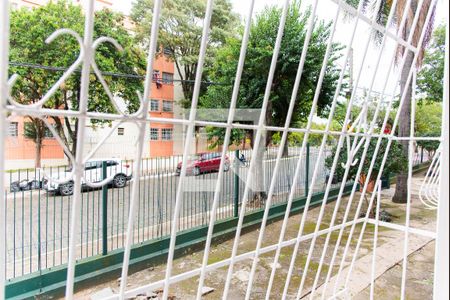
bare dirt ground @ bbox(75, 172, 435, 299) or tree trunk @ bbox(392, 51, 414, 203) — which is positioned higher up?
tree trunk @ bbox(392, 51, 414, 203)

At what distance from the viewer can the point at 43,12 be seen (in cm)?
880

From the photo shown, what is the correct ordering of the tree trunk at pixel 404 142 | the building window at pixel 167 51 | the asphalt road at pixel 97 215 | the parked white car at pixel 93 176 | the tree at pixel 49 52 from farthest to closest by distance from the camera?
the building window at pixel 167 51 < the tree at pixel 49 52 < the tree trunk at pixel 404 142 < the asphalt road at pixel 97 215 < the parked white car at pixel 93 176

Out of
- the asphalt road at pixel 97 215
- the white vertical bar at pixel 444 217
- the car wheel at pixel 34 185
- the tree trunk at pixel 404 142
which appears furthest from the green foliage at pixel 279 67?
the white vertical bar at pixel 444 217

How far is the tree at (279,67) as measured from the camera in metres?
5.61

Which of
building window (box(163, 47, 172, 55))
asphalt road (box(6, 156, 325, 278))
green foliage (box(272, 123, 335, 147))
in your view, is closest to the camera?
green foliage (box(272, 123, 335, 147))

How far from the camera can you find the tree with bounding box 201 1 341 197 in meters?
5.61

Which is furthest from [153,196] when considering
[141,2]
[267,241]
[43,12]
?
[141,2]

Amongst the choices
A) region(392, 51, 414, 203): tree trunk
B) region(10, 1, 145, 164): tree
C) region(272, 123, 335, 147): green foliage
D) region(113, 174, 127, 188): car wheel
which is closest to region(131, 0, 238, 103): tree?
region(10, 1, 145, 164): tree

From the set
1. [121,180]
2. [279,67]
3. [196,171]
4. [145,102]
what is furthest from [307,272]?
[279,67]

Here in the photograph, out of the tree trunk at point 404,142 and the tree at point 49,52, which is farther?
the tree at point 49,52

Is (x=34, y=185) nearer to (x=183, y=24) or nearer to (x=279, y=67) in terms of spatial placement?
(x=279, y=67)

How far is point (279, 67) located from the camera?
573cm

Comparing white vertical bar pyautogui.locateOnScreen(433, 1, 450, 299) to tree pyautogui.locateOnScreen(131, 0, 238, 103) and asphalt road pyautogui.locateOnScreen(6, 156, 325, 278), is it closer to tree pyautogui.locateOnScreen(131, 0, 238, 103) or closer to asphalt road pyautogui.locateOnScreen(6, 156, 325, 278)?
asphalt road pyautogui.locateOnScreen(6, 156, 325, 278)

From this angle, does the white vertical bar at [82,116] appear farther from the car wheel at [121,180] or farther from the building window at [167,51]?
the building window at [167,51]
